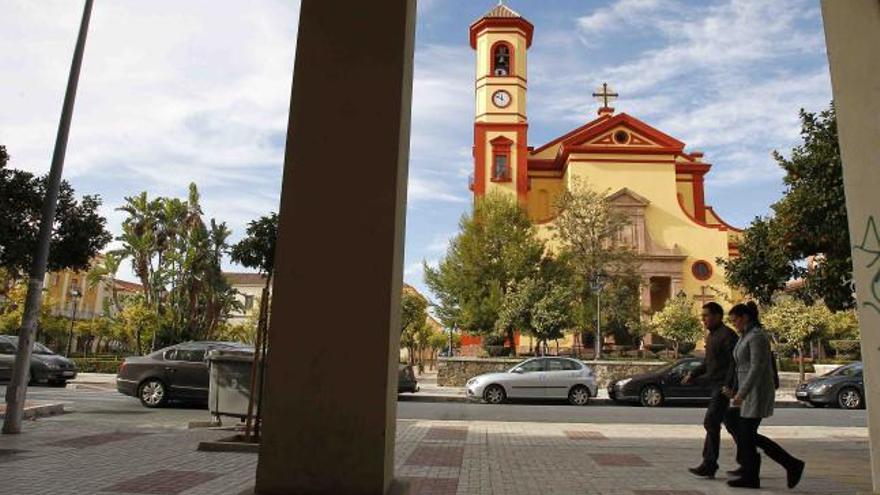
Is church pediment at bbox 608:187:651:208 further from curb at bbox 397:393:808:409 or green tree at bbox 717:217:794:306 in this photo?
green tree at bbox 717:217:794:306

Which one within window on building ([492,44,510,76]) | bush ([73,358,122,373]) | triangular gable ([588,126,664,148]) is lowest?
bush ([73,358,122,373])

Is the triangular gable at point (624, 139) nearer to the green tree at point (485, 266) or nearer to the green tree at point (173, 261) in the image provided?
the green tree at point (485, 266)

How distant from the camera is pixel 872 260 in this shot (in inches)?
195

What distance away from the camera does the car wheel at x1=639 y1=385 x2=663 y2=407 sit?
59.2ft

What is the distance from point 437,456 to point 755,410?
3644 mm

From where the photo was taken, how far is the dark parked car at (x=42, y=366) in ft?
62.4

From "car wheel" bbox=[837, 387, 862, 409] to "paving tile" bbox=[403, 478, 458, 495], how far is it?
1619 cm

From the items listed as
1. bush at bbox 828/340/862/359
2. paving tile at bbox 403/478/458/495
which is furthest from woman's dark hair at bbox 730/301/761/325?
bush at bbox 828/340/862/359

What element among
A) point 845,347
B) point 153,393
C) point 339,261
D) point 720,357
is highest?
point 845,347

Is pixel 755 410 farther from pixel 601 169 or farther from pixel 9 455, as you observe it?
pixel 601 169

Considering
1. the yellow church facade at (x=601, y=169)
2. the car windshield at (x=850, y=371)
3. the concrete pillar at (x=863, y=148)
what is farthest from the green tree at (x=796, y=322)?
the concrete pillar at (x=863, y=148)

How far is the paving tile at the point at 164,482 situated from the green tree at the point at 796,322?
25.9 meters

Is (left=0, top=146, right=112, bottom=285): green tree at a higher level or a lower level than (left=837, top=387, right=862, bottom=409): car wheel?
higher

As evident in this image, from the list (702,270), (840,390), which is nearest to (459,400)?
(840,390)
